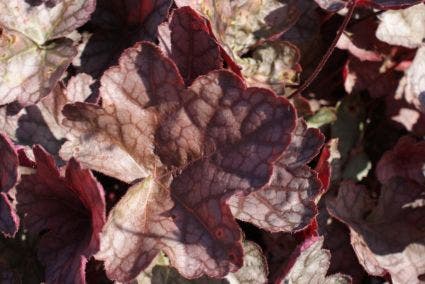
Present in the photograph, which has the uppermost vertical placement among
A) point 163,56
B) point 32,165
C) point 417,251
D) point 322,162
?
point 163,56

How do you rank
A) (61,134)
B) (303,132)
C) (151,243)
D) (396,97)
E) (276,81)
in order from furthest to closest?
1. (396,97)
2. (276,81)
3. (61,134)
4. (303,132)
5. (151,243)

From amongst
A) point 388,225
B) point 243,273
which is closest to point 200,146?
point 243,273

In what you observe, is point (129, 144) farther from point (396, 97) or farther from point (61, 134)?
point (396, 97)

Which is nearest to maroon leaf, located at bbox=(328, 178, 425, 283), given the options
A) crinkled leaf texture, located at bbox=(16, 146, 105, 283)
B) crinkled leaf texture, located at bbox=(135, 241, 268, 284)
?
crinkled leaf texture, located at bbox=(135, 241, 268, 284)

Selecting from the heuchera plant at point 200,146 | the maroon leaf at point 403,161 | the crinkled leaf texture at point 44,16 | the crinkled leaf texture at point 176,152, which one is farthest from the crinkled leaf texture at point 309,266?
the crinkled leaf texture at point 44,16

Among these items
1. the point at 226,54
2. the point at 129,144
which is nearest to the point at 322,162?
the point at 226,54

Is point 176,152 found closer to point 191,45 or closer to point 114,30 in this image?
point 191,45

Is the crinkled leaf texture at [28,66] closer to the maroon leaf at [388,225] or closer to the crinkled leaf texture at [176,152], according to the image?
the crinkled leaf texture at [176,152]
